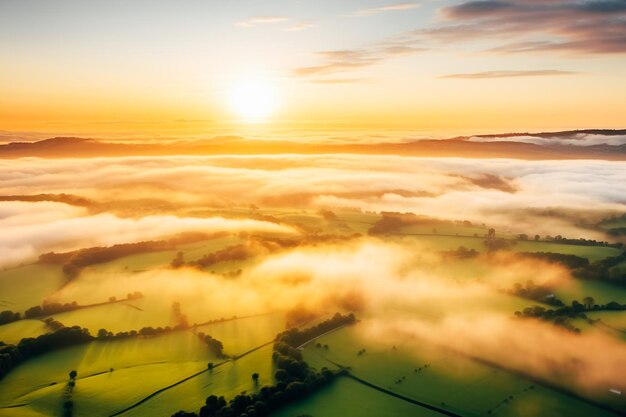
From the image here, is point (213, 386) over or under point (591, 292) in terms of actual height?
under

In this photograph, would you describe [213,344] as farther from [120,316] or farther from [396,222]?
[396,222]

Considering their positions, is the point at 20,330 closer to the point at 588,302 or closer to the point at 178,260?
the point at 178,260

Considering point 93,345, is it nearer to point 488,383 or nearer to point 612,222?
point 488,383

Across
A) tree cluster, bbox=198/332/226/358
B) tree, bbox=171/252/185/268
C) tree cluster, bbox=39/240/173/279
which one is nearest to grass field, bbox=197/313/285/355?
tree cluster, bbox=198/332/226/358

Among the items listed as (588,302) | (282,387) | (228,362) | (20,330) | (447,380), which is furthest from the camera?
(588,302)

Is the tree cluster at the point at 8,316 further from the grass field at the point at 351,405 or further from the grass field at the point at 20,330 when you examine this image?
the grass field at the point at 351,405

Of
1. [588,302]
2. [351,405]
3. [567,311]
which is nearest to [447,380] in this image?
[351,405]

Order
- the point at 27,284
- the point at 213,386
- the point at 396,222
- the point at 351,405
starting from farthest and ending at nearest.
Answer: the point at 396,222 < the point at 27,284 < the point at 213,386 < the point at 351,405

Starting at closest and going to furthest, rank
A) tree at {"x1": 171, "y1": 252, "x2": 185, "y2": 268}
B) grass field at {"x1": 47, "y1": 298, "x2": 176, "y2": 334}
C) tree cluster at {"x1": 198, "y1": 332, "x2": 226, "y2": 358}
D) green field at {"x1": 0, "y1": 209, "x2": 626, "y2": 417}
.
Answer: green field at {"x1": 0, "y1": 209, "x2": 626, "y2": 417} → tree cluster at {"x1": 198, "y1": 332, "x2": 226, "y2": 358} → grass field at {"x1": 47, "y1": 298, "x2": 176, "y2": 334} → tree at {"x1": 171, "y1": 252, "x2": 185, "y2": 268}

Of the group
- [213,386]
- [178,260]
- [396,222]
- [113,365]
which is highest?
[396,222]

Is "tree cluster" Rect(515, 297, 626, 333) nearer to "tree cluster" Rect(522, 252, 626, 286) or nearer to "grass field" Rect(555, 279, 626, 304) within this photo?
"grass field" Rect(555, 279, 626, 304)

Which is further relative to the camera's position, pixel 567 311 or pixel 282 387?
pixel 567 311

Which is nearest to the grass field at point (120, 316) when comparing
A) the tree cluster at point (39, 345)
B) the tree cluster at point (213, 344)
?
the tree cluster at point (39, 345)
